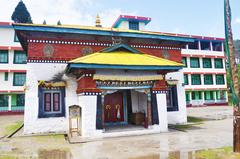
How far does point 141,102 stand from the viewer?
14.3 metres

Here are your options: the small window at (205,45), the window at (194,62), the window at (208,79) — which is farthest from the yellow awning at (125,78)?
the small window at (205,45)

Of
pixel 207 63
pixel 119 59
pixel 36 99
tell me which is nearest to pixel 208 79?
pixel 207 63

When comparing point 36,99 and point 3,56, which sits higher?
point 3,56

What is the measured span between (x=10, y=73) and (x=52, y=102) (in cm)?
1943

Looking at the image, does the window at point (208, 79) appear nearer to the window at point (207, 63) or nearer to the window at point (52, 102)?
the window at point (207, 63)

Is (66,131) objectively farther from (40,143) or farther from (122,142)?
(122,142)

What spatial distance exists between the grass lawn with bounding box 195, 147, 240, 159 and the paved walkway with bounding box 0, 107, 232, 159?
367 millimetres

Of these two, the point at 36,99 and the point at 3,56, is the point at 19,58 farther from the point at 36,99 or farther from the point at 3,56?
the point at 36,99

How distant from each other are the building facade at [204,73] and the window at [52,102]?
27029 millimetres

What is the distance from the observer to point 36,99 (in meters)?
12.9

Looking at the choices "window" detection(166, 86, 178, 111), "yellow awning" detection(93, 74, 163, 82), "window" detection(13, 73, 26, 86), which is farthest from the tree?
"window" detection(166, 86, 178, 111)

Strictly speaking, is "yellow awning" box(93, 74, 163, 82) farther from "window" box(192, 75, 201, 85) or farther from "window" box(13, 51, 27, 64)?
"window" box(192, 75, 201, 85)

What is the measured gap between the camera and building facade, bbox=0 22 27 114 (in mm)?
28500

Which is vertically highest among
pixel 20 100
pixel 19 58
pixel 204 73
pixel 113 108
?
pixel 19 58
